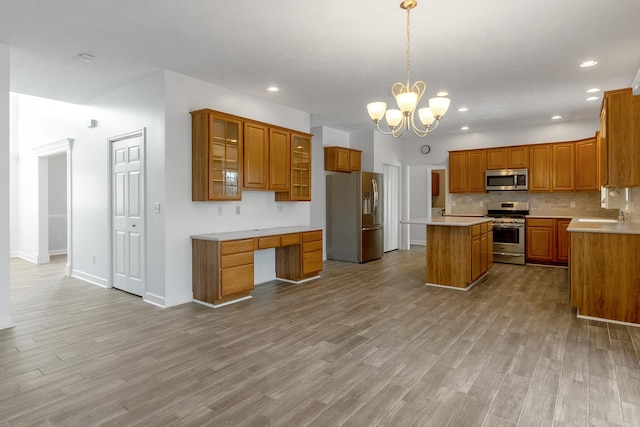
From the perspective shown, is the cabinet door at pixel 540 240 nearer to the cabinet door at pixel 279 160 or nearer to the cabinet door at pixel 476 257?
the cabinet door at pixel 476 257

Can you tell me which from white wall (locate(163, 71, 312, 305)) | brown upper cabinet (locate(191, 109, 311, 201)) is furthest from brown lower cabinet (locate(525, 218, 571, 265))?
white wall (locate(163, 71, 312, 305))

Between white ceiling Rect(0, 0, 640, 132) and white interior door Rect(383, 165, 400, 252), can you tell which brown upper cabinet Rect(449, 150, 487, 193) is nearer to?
white interior door Rect(383, 165, 400, 252)

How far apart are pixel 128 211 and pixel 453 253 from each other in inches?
174

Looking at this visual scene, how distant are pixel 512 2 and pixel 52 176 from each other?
370 inches

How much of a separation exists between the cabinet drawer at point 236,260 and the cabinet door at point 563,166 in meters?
5.93

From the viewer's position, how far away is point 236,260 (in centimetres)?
443

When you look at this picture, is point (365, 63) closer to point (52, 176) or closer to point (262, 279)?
point (262, 279)

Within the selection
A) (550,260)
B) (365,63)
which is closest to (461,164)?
(550,260)

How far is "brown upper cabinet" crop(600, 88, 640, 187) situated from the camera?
150 inches

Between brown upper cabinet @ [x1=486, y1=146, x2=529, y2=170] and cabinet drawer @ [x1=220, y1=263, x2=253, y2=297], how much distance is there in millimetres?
5642

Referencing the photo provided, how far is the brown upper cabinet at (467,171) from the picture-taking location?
7.79 metres

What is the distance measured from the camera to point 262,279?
18.3 feet

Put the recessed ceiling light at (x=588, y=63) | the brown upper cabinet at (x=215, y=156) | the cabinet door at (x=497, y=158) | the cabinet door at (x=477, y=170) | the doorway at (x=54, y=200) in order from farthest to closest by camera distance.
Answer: the cabinet door at (x=477, y=170)
the cabinet door at (x=497, y=158)
the doorway at (x=54, y=200)
the brown upper cabinet at (x=215, y=156)
the recessed ceiling light at (x=588, y=63)

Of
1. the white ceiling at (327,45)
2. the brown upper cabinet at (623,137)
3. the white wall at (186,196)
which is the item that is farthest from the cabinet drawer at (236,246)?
the brown upper cabinet at (623,137)
